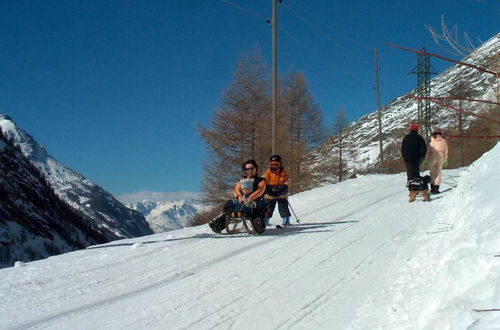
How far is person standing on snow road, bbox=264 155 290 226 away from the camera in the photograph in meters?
11.1

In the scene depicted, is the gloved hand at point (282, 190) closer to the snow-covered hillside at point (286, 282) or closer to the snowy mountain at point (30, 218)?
the snow-covered hillside at point (286, 282)

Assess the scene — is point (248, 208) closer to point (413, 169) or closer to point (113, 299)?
point (113, 299)

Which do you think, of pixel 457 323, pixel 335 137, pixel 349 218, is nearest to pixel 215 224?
pixel 349 218

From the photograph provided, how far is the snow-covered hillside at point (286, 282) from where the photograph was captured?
13.0 ft

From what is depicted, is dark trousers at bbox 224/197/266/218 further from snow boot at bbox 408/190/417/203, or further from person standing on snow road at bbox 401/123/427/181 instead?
person standing on snow road at bbox 401/123/427/181

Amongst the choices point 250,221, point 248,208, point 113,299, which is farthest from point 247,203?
point 113,299

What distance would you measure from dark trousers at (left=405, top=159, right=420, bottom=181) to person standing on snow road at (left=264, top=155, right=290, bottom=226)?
3712 mm

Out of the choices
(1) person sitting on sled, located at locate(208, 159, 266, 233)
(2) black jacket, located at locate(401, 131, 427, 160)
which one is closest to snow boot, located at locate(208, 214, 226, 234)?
(1) person sitting on sled, located at locate(208, 159, 266, 233)

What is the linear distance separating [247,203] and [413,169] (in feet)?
17.9

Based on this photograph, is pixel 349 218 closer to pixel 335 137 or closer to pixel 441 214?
pixel 441 214

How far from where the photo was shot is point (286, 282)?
18.9ft

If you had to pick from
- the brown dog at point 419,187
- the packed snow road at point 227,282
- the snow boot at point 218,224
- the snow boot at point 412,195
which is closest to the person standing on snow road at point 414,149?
the brown dog at point 419,187

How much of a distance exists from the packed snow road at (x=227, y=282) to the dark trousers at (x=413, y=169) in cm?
299

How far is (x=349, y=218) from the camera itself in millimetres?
10914
